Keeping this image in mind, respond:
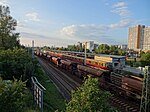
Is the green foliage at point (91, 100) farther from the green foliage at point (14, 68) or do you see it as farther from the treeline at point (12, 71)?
the green foliage at point (14, 68)

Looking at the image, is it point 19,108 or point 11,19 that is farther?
point 11,19

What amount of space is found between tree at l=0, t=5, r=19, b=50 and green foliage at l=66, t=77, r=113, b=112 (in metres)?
46.9

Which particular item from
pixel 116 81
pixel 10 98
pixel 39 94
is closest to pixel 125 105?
pixel 116 81

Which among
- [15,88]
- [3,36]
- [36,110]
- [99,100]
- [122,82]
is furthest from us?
[3,36]

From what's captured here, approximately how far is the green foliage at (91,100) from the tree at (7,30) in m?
46.9

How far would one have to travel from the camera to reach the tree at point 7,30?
177ft

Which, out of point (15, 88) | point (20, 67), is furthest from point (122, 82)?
point (15, 88)

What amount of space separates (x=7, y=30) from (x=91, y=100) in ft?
168

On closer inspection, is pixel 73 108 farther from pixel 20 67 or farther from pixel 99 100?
pixel 20 67

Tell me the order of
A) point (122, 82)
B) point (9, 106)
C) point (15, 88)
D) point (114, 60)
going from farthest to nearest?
point (114, 60) → point (122, 82) → point (15, 88) → point (9, 106)

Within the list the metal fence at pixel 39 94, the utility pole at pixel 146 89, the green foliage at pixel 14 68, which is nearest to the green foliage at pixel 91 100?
the metal fence at pixel 39 94

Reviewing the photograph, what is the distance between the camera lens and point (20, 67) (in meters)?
33.7

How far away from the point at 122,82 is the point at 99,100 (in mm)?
20728

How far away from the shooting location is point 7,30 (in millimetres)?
55781
